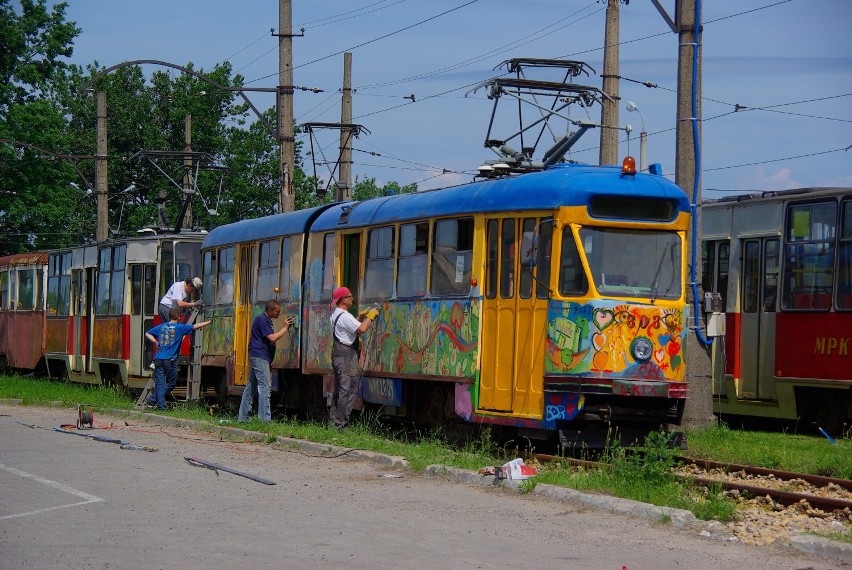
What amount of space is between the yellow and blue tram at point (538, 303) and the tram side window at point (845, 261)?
3830mm

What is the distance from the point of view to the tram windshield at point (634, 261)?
14.4 meters

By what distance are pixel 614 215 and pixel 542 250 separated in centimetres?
84

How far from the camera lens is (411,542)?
920 centimetres

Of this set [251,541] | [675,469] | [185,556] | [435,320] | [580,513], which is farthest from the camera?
[435,320]

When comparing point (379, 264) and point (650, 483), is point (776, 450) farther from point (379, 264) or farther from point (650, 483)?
point (379, 264)

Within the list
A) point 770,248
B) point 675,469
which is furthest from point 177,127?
point 675,469

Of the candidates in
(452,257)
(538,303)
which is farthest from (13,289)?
(538,303)

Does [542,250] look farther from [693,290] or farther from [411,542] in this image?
[411,542]

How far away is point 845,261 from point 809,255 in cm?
84

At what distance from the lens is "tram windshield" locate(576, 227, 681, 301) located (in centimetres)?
1435

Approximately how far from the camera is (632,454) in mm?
14469

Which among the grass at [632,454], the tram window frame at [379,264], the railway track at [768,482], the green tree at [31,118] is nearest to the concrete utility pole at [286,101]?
the grass at [632,454]

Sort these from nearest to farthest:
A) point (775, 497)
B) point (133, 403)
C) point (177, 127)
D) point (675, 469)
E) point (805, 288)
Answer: point (775, 497), point (675, 469), point (805, 288), point (133, 403), point (177, 127)

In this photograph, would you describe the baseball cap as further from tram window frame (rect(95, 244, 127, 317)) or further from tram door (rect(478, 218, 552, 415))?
tram window frame (rect(95, 244, 127, 317))
